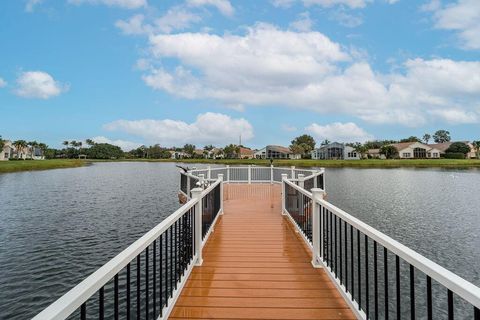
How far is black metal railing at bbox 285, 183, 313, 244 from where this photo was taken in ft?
20.1

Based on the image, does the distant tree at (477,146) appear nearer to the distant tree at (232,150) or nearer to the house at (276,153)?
the house at (276,153)

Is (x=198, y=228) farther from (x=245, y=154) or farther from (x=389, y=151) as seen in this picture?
(x=245, y=154)

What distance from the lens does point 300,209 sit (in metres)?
7.29

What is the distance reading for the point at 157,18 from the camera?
13.2 metres

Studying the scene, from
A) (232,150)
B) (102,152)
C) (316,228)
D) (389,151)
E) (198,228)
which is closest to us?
(316,228)

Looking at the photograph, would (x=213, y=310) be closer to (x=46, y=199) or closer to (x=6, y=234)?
(x=6, y=234)

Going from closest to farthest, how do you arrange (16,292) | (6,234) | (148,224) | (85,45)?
(16,292)
(6,234)
(148,224)
(85,45)

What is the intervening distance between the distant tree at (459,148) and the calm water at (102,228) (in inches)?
2664

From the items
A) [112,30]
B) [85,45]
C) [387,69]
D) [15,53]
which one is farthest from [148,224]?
[15,53]

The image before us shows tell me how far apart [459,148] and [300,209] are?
292ft

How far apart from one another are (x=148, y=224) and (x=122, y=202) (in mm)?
6568

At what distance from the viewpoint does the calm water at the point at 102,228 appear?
7.22 meters

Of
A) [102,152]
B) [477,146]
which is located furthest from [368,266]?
[102,152]

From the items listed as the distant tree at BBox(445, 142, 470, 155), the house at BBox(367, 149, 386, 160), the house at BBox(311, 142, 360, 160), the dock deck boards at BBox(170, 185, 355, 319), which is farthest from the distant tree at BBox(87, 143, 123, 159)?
the dock deck boards at BBox(170, 185, 355, 319)
